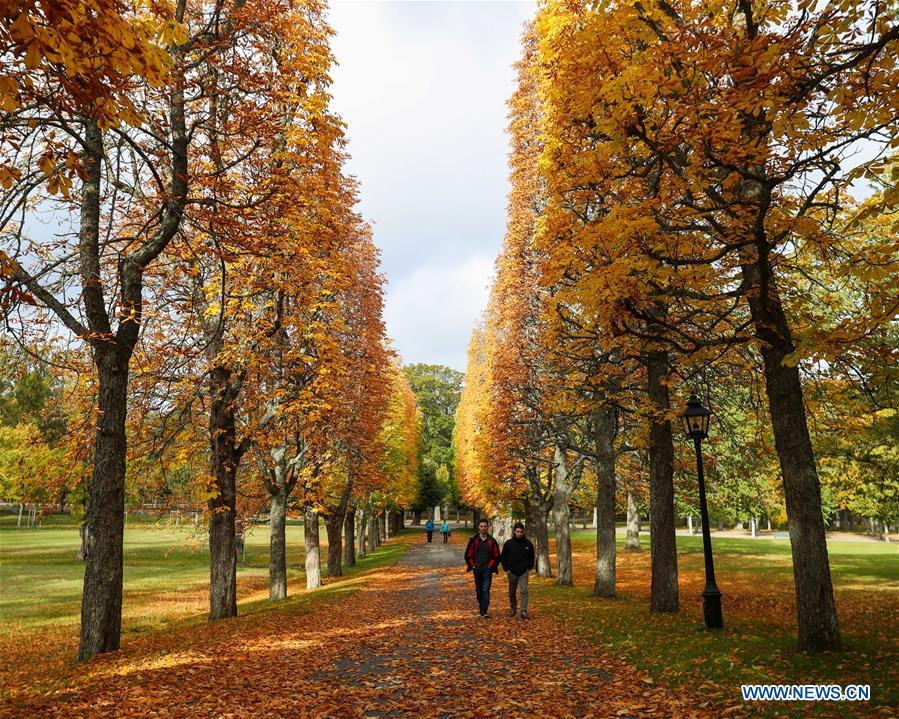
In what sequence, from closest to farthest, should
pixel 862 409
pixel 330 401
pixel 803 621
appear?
pixel 803 621
pixel 862 409
pixel 330 401

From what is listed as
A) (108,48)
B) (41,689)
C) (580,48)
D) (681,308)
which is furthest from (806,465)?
Answer: (41,689)

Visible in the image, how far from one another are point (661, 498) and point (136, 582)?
27548 mm

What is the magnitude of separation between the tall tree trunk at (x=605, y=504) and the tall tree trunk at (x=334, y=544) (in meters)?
15.3

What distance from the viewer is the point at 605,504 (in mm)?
16594

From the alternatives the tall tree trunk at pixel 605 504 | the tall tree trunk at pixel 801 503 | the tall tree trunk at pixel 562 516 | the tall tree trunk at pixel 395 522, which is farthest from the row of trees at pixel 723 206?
the tall tree trunk at pixel 395 522

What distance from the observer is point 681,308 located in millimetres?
11625

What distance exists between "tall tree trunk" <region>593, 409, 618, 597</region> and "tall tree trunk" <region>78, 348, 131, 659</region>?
37.8 feet

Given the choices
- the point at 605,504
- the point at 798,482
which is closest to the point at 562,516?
the point at 605,504

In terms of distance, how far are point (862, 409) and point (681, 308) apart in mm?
3448

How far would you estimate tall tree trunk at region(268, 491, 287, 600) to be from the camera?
1911 cm

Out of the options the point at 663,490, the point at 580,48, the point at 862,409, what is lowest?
the point at 663,490

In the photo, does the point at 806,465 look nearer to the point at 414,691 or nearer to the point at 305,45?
the point at 414,691

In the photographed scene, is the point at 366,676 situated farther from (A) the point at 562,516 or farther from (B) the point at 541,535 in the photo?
(B) the point at 541,535

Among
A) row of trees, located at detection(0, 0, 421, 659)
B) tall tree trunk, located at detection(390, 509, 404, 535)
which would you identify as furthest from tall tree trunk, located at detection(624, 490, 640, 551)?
tall tree trunk, located at detection(390, 509, 404, 535)
